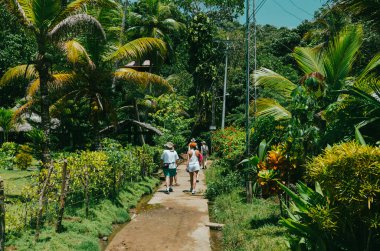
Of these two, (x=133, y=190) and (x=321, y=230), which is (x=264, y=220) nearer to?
(x=321, y=230)

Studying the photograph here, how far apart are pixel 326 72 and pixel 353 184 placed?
189 inches

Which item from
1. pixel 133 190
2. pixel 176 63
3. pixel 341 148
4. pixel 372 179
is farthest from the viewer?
pixel 176 63

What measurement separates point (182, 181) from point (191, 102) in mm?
17428

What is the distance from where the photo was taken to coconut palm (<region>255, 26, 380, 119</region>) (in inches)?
312

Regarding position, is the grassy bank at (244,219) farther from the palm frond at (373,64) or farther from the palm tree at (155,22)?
the palm tree at (155,22)

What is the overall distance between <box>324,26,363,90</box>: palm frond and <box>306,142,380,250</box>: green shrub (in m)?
4.00

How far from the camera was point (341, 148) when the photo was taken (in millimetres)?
4789

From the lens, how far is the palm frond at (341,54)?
8.33m

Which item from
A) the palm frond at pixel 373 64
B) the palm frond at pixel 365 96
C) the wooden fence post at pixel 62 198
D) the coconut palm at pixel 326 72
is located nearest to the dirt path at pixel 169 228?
the wooden fence post at pixel 62 198

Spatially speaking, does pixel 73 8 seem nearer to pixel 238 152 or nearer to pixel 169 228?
pixel 169 228

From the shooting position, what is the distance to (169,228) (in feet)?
29.8

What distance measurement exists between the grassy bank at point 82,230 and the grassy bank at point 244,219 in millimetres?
2480

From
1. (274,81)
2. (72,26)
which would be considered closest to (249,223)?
(274,81)

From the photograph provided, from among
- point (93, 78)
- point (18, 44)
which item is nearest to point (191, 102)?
point (18, 44)
